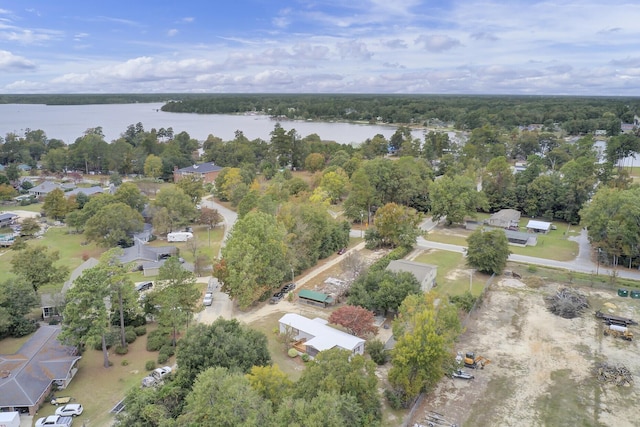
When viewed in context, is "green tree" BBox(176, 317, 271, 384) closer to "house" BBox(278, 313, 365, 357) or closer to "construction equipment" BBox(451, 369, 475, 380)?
"house" BBox(278, 313, 365, 357)

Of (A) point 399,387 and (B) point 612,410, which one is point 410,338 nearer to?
(A) point 399,387

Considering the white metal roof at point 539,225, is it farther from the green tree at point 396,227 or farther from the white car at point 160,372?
the white car at point 160,372

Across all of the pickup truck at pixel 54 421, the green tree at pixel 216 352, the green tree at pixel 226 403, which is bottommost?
the pickup truck at pixel 54 421

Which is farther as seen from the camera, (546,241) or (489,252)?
(546,241)

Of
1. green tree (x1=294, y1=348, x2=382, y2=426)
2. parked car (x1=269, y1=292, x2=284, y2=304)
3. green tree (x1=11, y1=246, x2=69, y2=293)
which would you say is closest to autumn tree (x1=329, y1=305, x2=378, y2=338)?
green tree (x1=294, y1=348, x2=382, y2=426)

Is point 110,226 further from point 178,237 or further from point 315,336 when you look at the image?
point 315,336

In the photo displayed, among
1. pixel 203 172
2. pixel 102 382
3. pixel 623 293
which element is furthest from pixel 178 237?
pixel 623 293

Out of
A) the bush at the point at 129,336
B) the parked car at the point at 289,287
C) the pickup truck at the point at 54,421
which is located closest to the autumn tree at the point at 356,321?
the parked car at the point at 289,287
